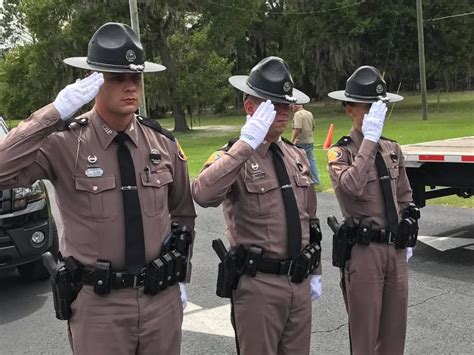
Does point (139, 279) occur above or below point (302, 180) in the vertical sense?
below

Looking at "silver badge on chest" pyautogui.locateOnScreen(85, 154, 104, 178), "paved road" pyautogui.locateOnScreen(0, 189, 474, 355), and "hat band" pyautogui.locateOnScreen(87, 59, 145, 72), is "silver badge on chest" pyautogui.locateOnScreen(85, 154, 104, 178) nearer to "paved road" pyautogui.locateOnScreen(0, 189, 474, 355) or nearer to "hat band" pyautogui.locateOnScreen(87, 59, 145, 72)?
"hat band" pyautogui.locateOnScreen(87, 59, 145, 72)

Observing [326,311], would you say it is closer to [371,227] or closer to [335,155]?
[371,227]

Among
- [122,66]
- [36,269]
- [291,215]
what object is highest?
[122,66]

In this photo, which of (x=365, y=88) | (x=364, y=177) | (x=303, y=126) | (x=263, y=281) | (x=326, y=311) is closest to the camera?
(x=263, y=281)

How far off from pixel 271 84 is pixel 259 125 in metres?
0.27

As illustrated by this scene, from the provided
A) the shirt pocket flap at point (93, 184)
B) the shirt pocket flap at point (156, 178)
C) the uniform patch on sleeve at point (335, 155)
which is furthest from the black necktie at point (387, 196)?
the shirt pocket flap at point (93, 184)

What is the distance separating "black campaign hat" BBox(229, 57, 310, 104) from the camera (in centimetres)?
290

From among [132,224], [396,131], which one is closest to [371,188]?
[132,224]

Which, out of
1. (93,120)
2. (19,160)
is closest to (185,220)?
(93,120)

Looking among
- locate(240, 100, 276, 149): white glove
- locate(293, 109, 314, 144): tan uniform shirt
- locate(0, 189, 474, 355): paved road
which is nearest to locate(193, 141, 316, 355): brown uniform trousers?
locate(240, 100, 276, 149): white glove

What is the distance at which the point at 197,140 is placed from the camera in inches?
1037

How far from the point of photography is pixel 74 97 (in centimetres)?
237

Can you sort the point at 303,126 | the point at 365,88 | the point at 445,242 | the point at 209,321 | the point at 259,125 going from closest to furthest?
the point at 259,125
the point at 365,88
the point at 209,321
the point at 445,242
the point at 303,126

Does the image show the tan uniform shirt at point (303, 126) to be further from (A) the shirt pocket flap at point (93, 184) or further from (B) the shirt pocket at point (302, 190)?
(A) the shirt pocket flap at point (93, 184)
